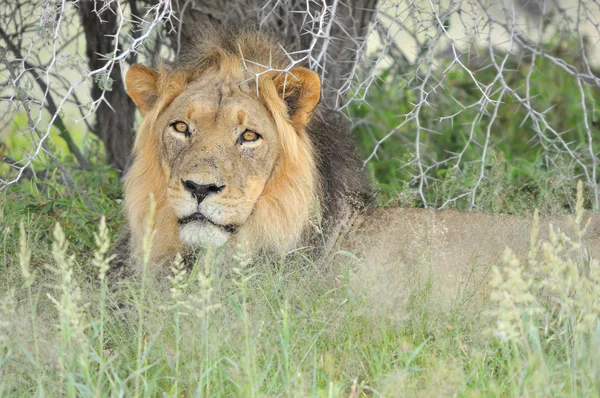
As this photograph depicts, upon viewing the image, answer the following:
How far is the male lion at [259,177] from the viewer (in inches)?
150

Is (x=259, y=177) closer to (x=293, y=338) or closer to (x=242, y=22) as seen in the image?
(x=293, y=338)

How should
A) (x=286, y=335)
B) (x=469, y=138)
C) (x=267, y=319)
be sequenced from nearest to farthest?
1. (x=286, y=335)
2. (x=267, y=319)
3. (x=469, y=138)

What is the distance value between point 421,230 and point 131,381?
56.4 inches

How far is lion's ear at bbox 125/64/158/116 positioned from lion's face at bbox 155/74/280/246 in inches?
6.5

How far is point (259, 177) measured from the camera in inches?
156

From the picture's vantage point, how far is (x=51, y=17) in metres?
4.05

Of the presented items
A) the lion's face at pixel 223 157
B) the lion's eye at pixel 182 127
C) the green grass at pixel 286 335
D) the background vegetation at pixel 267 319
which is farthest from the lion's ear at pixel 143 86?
the green grass at pixel 286 335

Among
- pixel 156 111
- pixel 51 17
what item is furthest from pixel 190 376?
pixel 51 17

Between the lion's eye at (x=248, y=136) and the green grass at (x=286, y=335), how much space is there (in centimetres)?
53

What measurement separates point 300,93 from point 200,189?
69 centimetres

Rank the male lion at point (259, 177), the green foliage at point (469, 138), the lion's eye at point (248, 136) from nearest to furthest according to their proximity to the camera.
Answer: the male lion at point (259, 177) < the lion's eye at point (248, 136) < the green foliage at point (469, 138)

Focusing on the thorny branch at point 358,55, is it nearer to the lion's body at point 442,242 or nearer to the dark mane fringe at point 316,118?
the dark mane fringe at point 316,118

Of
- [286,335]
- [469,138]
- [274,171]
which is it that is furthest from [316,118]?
[286,335]

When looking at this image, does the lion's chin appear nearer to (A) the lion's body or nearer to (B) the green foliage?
(A) the lion's body
